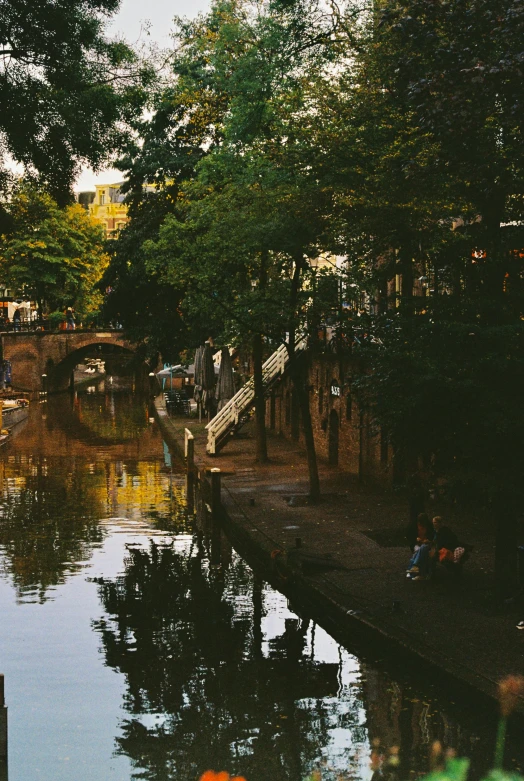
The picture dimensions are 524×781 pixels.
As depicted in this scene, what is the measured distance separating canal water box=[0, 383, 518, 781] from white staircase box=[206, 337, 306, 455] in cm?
1006

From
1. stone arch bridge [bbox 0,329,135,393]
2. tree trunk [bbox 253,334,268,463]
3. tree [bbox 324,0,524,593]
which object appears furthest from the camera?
stone arch bridge [bbox 0,329,135,393]

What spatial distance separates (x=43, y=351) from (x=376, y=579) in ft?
185

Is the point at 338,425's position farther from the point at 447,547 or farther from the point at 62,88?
the point at 62,88

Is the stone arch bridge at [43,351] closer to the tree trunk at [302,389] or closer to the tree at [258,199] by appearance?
the tree at [258,199]

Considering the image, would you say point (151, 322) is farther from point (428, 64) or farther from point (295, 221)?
point (428, 64)

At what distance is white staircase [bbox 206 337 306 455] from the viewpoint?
1390 inches

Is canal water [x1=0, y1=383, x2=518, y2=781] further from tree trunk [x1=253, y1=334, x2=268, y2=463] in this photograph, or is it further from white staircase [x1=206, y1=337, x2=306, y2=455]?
white staircase [x1=206, y1=337, x2=306, y2=455]

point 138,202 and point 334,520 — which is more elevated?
point 138,202

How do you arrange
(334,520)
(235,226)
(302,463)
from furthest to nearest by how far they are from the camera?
(302,463), (235,226), (334,520)

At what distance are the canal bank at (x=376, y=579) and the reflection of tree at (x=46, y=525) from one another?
3.44m

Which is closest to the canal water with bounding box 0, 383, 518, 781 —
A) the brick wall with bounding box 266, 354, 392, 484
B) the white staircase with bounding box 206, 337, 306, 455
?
the brick wall with bounding box 266, 354, 392, 484

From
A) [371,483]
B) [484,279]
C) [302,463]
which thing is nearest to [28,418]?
[302,463]

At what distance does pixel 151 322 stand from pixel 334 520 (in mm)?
21685

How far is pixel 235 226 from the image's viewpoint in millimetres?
25750
